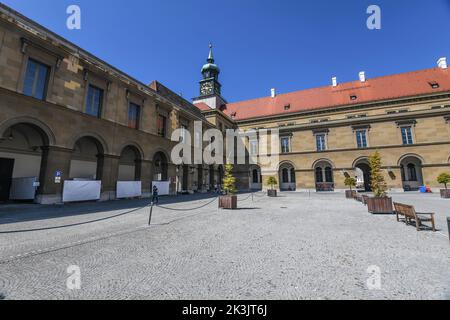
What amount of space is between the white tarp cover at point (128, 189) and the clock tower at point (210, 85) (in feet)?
101

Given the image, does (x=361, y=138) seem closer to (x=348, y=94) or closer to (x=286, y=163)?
(x=348, y=94)

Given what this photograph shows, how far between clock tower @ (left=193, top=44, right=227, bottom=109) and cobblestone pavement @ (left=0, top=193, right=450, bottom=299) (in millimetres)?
41794

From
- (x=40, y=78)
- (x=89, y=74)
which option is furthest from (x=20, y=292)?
(x=89, y=74)

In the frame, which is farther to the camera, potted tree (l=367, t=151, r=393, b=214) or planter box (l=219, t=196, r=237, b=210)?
planter box (l=219, t=196, r=237, b=210)

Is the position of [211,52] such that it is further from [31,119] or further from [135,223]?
[135,223]

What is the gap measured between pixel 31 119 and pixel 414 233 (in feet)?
63.3

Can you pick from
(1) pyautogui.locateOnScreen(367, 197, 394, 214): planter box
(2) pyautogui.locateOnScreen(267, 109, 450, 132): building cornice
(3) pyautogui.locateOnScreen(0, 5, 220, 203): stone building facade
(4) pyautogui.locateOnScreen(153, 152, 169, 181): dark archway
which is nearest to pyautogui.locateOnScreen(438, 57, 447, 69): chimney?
(2) pyautogui.locateOnScreen(267, 109, 450, 132): building cornice

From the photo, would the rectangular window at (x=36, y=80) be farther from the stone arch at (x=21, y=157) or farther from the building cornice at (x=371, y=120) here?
the building cornice at (x=371, y=120)

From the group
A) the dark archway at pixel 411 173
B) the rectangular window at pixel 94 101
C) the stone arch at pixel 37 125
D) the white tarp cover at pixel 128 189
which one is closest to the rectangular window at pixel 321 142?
the dark archway at pixel 411 173

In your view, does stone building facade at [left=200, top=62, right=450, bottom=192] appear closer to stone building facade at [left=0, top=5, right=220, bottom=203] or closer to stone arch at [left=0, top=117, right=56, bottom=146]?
stone building facade at [left=0, top=5, right=220, bottom=203]

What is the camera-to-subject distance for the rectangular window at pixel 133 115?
19.8 metres

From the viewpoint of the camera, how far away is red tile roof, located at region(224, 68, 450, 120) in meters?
33.5

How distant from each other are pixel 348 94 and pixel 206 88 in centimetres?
2840

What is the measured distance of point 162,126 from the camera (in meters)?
23.6
